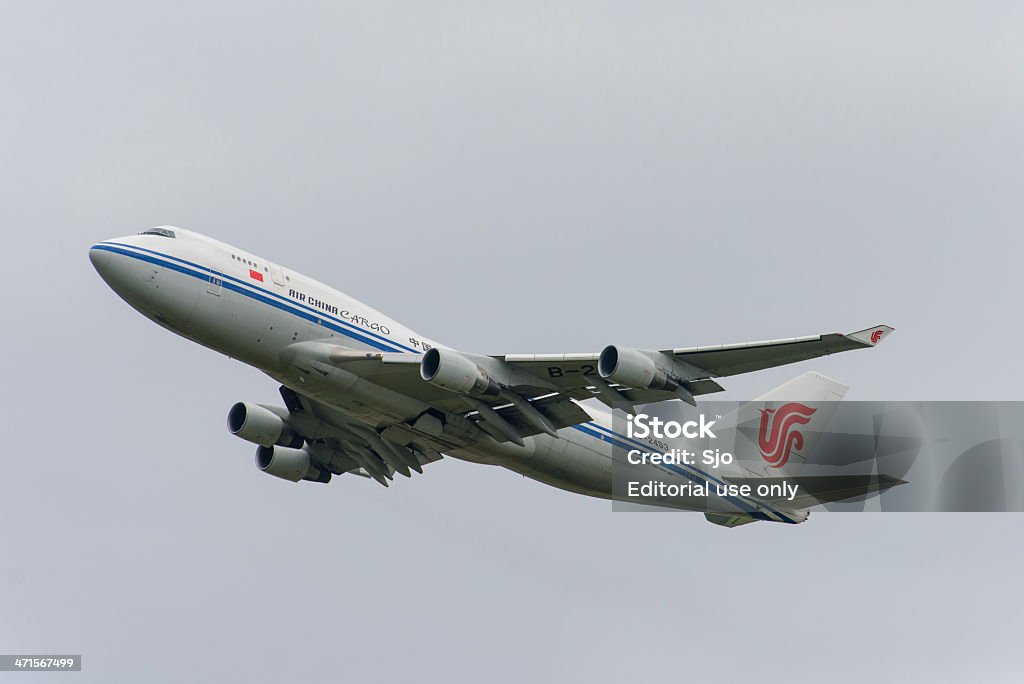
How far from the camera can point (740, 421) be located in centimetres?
4909

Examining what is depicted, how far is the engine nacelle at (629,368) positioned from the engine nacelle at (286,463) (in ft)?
50.3

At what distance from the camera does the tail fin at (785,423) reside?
48375mm


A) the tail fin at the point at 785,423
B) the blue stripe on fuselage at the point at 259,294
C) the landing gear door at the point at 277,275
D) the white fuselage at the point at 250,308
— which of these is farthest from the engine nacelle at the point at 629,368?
the tail fin at the point at 785,423

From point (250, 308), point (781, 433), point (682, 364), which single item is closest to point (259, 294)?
point (250, 308)

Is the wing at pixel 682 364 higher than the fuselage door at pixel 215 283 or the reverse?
the reverse

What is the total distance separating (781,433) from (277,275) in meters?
22.0

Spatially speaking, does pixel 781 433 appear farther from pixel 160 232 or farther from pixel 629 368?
pixel 160 232

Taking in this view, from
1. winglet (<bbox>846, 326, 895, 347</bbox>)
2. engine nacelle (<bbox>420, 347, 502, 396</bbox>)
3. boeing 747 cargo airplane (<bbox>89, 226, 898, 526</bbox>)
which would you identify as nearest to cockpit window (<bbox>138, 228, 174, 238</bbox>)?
boeing 747 cargo airplane (<bbox>89, 226, 898, 526</bbox>)

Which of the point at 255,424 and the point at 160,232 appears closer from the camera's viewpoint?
the point at 160,232

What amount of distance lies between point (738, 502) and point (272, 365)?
19.1 m

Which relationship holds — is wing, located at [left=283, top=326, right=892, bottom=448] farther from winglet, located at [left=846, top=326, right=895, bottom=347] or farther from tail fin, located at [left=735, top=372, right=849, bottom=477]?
tail fin, located at [left=735, top=372, right=849, bottom=477]

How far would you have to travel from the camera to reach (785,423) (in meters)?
49.4

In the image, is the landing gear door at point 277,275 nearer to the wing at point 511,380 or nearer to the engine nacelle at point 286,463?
the wing at point 511,380

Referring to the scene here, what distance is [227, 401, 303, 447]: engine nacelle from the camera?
4347 cm
